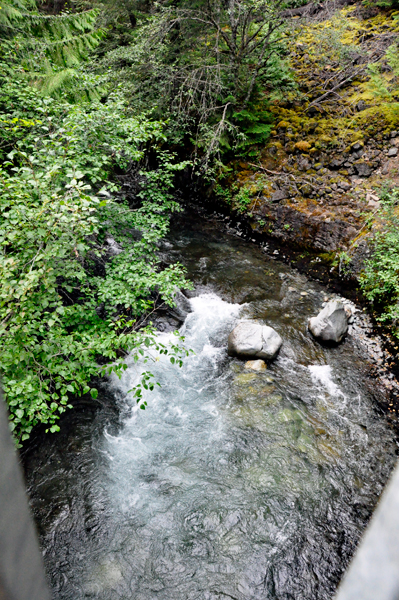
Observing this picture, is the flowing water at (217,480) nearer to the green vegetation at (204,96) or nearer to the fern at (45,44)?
the green vegetation at (204,96)

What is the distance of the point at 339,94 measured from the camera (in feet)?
38.8

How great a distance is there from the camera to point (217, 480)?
4723mm

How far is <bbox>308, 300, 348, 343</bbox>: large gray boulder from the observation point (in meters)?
7.10

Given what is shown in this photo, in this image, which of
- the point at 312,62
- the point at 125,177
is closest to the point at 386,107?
the point at 312,62

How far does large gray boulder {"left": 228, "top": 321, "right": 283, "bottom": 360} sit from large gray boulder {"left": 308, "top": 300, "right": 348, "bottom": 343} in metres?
0.95

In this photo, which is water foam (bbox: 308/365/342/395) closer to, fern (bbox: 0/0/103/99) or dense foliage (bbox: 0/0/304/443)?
dense foliage (bbox: 0/0/304/443)

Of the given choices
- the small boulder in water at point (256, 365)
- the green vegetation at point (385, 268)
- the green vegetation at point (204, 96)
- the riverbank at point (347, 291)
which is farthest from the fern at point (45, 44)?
the green vegetation at point (385, 268)

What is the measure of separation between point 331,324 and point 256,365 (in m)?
1.97

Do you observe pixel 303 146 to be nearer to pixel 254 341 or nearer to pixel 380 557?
pixel 254 341

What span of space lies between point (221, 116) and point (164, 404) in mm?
9704

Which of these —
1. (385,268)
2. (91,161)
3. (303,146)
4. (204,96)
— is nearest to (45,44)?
(91,161)

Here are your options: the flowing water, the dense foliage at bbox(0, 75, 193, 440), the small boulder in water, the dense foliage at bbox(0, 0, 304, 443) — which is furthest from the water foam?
the dense foliage at bbox(0, 75, 193, 440)

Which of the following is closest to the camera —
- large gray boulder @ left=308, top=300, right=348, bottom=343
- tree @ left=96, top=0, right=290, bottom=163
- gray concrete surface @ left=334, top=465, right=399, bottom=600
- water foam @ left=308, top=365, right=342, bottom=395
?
gray concrete surface @ left=334, top=465, right=399, bottom=600

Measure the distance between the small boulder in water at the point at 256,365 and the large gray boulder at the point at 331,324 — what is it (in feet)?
5.15
